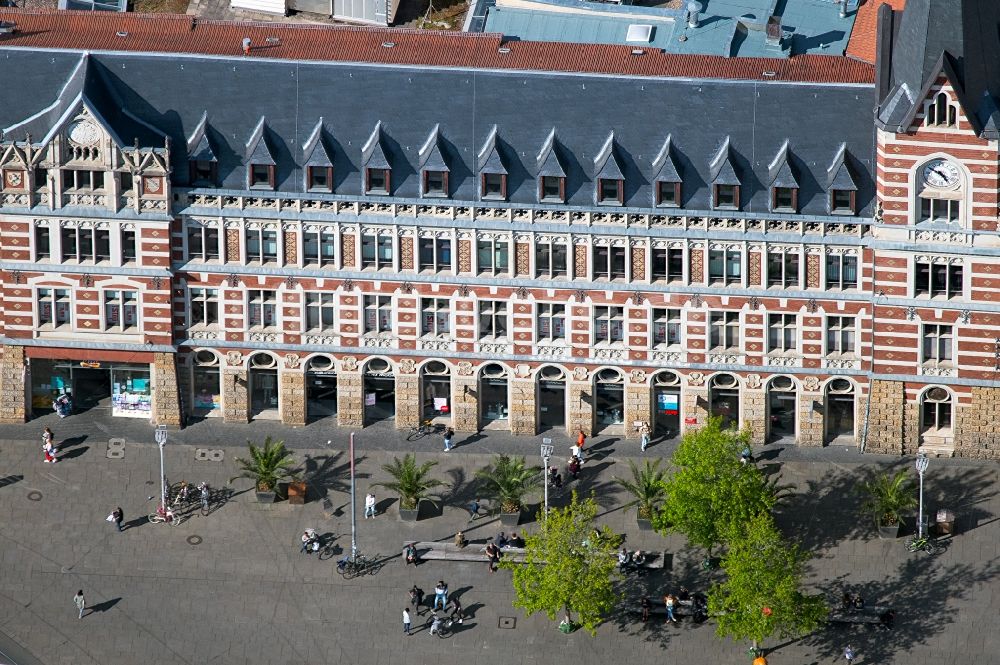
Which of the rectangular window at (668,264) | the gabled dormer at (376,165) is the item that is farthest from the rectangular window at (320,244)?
the rectangular window at (668,264)

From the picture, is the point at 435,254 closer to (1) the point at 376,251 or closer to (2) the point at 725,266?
(1) the point at 376,251

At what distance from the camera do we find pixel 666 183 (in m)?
182

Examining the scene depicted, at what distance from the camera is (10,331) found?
618 feet

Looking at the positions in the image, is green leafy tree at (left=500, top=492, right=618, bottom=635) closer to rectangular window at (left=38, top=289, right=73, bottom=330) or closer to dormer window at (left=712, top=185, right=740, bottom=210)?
dormer window at (left=712, top=185, right=740, bottom=210)

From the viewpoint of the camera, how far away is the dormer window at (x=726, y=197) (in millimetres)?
181500

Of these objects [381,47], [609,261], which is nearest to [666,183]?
[609,261]

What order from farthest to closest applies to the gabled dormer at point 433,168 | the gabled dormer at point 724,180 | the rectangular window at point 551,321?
the rectangular window at point 551,321 → the gabled dormer at point 433,168 → the gabled dormer at point 724,180

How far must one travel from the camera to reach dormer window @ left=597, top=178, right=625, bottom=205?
18200cm

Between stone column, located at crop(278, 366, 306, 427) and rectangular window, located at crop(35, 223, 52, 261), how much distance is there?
1459cm

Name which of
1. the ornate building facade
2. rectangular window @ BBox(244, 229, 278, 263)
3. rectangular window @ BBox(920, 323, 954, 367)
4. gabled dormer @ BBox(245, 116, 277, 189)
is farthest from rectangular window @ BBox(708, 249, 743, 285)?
gabled dormer @ BBox(245, 116, 277, 189)

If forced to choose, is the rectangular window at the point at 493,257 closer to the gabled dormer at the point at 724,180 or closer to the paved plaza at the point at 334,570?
the paved plaza at the point at 334,570

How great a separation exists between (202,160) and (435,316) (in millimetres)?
15556

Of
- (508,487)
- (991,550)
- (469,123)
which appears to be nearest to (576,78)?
(469,123)

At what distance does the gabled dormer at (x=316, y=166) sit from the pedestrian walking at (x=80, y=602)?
86.0 feet
